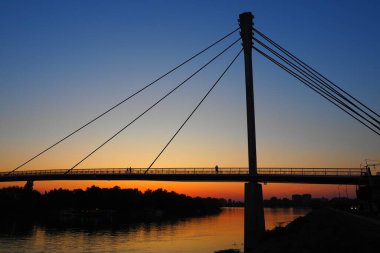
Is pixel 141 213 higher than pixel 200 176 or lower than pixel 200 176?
lower

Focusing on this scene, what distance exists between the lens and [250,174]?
35312mm

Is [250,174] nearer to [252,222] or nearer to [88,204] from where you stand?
[252,222]

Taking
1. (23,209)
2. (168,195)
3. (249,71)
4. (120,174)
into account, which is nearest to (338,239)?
(249,71)

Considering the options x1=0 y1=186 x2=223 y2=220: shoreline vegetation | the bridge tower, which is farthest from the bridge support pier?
x1=0 y1=186 x2=223 y2=220: shoreline vegetation

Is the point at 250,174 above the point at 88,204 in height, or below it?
above

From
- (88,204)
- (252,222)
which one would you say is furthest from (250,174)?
(88,204)

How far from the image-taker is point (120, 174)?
48.2m

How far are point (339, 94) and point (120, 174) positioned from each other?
90.1 feet

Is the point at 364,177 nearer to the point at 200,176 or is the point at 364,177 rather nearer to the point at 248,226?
the point at 248,226

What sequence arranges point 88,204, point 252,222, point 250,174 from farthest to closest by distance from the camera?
point 88,204 < point 250,174 < point 252,222

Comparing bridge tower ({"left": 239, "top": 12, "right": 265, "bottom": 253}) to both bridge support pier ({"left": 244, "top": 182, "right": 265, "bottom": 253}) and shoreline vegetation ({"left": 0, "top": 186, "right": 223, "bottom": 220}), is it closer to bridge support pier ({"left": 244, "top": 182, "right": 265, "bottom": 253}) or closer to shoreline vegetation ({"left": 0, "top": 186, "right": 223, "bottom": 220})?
bridge support pier ({"left": 244, "top": 182, "right": 265, "bottom": 253})

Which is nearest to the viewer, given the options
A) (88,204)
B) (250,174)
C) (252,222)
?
(252,222)

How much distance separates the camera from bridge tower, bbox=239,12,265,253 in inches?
1348

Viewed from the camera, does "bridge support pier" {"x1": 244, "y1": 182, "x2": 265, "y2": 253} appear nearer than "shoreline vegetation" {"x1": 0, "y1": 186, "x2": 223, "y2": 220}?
Yes
